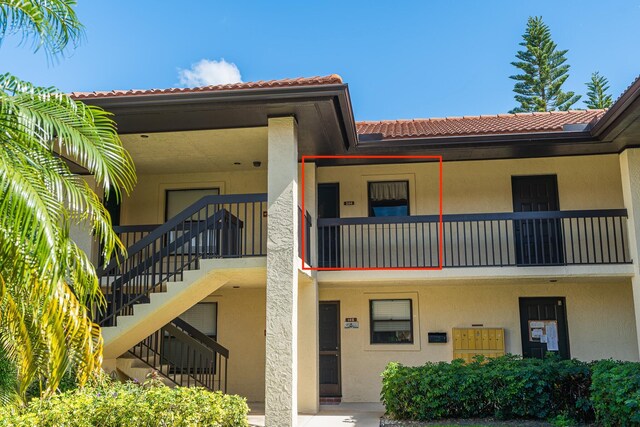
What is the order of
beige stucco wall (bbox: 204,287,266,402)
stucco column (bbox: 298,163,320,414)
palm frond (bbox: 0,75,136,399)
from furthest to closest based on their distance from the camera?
beige stucco wall (bbox: 204,287,266,402)
stucco column (bbox: 298,163,320,414)
palm frond (bbox: 0,75,136,399)

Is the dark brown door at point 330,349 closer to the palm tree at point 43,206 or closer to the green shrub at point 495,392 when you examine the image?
the green shrub at point 495,392

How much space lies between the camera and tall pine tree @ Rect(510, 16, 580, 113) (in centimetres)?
3169

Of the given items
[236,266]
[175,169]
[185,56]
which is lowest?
[236,266]

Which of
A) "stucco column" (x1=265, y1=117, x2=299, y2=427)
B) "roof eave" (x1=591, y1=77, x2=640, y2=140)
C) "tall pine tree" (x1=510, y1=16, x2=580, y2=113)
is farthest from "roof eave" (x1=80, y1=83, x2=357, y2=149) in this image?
"tall pine tree" (x1=510, y1=16, x2=580, y2=113)

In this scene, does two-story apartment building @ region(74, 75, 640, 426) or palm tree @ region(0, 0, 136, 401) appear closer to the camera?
palm tree @ region(0, 0, 136, 401)

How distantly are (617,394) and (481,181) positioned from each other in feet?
23.3

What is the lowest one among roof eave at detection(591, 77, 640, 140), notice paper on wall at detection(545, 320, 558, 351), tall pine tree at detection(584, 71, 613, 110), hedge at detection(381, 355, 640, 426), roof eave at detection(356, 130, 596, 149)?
hedge at detection(381, 355, 640, 426)

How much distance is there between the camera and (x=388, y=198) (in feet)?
49.3

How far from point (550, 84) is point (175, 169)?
2368cm

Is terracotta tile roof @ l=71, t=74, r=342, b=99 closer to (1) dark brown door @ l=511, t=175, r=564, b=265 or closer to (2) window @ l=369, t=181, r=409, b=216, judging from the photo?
(2) window @ l=369, t=181, r=409, b=216

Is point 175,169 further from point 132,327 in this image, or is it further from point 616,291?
point 616,291

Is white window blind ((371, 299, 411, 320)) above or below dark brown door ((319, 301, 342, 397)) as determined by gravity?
above

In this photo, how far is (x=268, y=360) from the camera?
1020 centimetres

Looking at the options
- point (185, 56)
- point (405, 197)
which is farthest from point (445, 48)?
point (405, 197)
